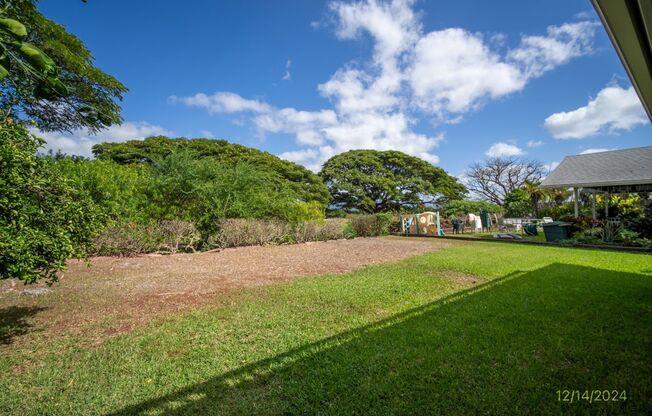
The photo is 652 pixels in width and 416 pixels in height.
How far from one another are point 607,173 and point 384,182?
53.6 feet

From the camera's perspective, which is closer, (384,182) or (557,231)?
(557,231)

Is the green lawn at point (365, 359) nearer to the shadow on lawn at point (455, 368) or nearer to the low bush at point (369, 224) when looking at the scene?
the shadow on lawn at point (455, 368)

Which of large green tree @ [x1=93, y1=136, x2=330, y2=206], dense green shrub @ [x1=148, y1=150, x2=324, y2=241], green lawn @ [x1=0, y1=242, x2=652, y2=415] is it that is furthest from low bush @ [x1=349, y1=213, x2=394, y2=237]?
green lawn @ [x1=0, y1=242, x2=652, y2=415]

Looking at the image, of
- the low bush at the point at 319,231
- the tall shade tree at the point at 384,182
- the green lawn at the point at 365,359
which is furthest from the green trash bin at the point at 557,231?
the tall shade tree at the point at 384,182

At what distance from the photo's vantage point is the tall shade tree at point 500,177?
31266 millimetres

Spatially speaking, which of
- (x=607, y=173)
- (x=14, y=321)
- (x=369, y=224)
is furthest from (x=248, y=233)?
(x=607, y=173)

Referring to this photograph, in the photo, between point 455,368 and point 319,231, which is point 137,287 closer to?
point 455,368

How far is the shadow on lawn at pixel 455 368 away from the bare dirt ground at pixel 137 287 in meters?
2.31

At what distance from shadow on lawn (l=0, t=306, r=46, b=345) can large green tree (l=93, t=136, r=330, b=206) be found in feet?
56.4

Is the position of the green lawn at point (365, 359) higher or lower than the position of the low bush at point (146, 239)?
lower

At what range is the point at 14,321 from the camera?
396 cm

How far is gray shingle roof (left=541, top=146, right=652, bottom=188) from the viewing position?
12836mm

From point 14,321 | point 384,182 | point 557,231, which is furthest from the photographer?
point 384,182

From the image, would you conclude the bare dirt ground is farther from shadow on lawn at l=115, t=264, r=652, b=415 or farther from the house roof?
the house roof
